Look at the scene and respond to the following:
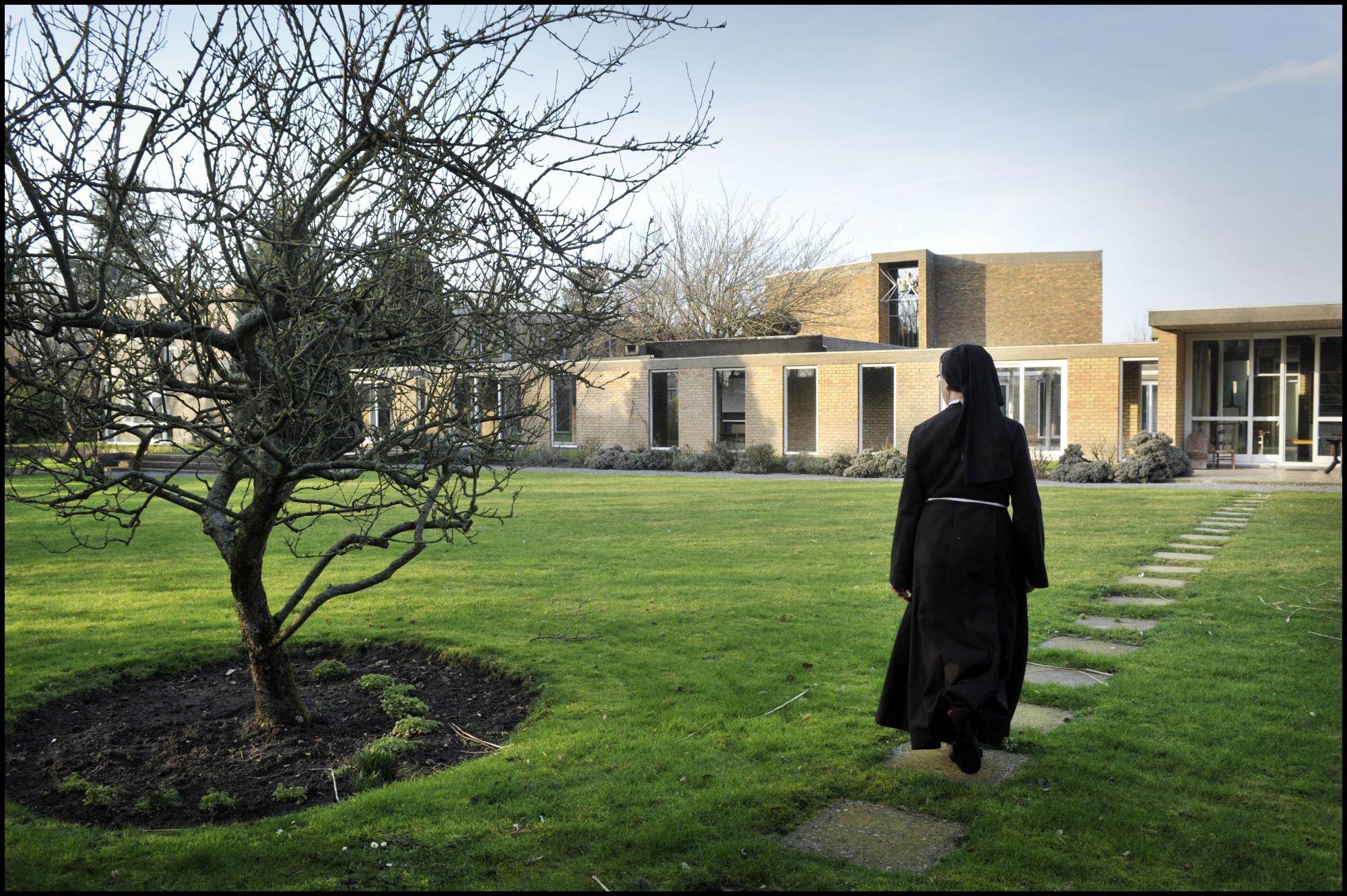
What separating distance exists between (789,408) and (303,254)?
940 inches

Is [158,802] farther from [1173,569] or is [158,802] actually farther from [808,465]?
[808,465]

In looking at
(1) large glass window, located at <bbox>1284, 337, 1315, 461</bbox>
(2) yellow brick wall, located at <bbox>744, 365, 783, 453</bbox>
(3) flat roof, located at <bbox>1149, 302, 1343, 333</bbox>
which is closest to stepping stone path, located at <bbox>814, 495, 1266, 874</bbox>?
(3) flat roof, located at <bbox>1149, 302, 1343, 333</bbox>

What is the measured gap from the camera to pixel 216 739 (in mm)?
5199

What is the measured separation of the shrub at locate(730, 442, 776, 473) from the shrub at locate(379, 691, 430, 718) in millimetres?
20852

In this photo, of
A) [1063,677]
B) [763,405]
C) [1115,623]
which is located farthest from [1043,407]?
[1063,677]

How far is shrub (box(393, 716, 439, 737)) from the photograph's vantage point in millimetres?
5215

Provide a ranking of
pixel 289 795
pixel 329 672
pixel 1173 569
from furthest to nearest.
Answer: pixel 1173 569
pixel 329 672
pixel 289 795

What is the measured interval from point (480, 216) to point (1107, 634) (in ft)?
17.7

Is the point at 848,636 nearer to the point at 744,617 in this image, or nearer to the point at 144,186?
the point at 744,617

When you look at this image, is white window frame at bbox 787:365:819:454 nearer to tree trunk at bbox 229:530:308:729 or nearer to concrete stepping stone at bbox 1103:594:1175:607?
concrete stepping stone at bbox 1103:594:1175:607

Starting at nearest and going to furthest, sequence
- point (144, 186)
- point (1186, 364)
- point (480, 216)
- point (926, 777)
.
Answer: point (144, 186) → point (926, 777) → point (480, 216) → point (1186, 364)

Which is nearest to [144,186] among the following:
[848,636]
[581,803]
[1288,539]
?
[581,803]

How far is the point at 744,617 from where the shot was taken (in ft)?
25.5

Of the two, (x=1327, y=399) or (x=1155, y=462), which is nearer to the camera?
(x=1155, y=462)
